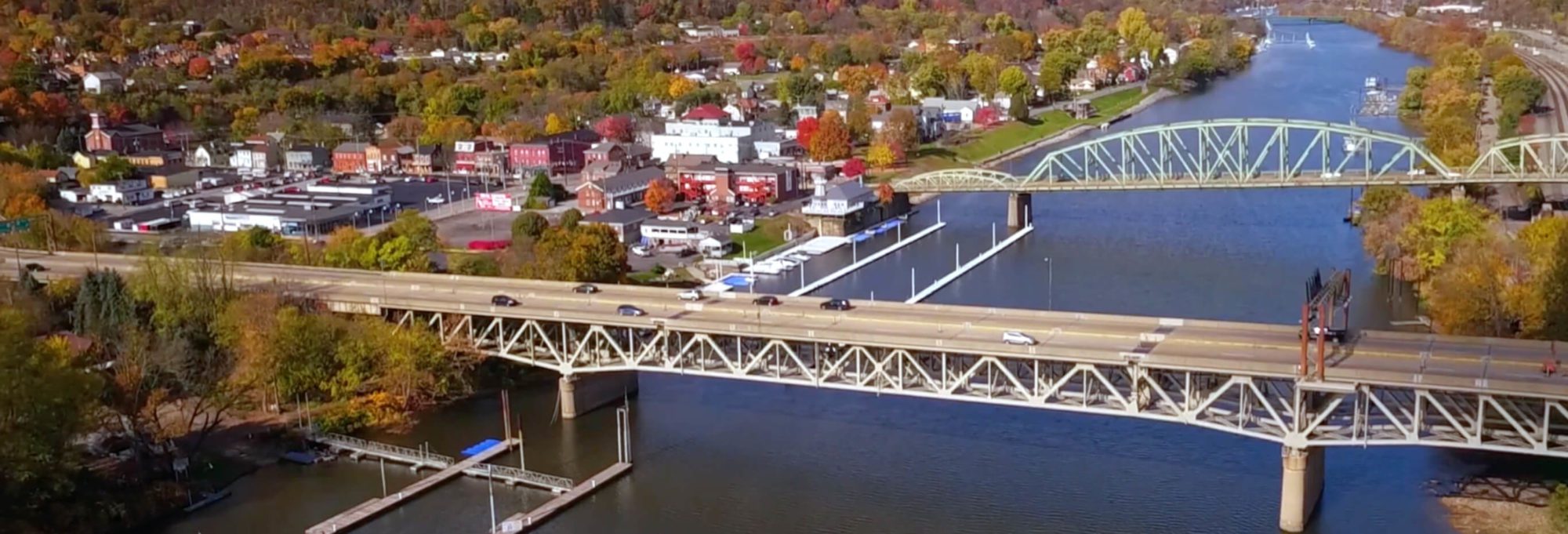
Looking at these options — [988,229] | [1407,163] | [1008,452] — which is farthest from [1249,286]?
[1407,163]

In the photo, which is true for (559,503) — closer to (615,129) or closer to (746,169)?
(746,169)

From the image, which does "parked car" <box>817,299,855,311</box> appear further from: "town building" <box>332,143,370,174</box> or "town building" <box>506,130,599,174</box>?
"town building" <box>332,143,370,174</box>

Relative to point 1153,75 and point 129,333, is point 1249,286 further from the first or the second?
point 1153,75

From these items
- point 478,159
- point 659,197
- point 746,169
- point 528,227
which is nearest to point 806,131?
point 746,169

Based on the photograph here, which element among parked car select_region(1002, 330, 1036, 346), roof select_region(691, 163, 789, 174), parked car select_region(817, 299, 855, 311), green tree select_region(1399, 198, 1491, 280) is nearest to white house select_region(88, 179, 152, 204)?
roof select_region(691, 163, 789, 174)

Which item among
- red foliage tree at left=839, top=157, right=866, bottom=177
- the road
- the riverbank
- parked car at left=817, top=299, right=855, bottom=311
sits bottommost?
the riverbank
